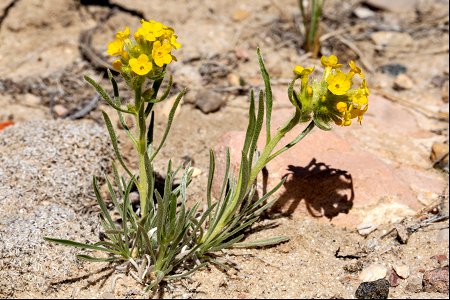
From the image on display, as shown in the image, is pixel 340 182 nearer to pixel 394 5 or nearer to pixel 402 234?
pixel 402 234

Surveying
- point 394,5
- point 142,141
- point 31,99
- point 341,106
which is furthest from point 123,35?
point 394,5

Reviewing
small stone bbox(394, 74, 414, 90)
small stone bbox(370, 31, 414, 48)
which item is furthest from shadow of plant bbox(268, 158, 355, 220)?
small stone bbox(370, 31, 414, 48)

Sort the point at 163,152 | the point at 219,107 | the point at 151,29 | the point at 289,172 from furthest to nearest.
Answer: the point at 219,107 < the point at 163,152 < the point at 289,172 < the point at 151,29

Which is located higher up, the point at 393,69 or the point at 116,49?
the point at 116,49

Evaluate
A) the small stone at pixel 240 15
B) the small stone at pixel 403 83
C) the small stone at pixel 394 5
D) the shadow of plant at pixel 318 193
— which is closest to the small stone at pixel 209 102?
the shadow of plant at pixel 318 193

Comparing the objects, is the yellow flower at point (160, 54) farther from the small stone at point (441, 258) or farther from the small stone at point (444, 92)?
the small stone at point (444, 92)


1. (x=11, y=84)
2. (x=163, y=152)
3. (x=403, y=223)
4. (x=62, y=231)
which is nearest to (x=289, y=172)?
(x=403, y=223)

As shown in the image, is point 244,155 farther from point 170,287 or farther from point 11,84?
point 11,84
